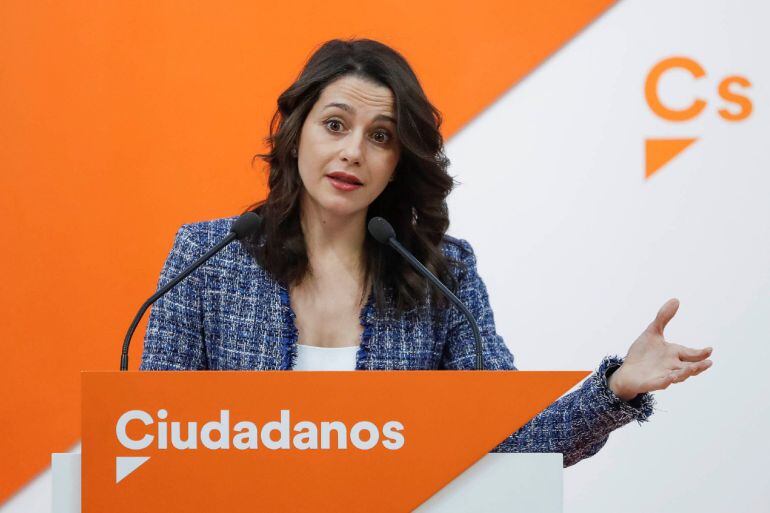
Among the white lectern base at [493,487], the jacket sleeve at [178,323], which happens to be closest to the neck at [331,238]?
the jacket sleeve at [178,323]

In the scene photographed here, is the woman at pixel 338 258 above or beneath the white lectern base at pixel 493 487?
above

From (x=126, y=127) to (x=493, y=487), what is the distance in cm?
170

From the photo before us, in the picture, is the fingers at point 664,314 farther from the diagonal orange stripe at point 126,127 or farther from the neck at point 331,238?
the diagonal orange stripe at point 126,127

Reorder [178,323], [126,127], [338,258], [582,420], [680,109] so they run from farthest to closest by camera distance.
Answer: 1. [126,127]
2. [680,109]
3. [338,258]
4. [178,323]
5. [582,420]

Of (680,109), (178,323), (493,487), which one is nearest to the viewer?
(493,487)

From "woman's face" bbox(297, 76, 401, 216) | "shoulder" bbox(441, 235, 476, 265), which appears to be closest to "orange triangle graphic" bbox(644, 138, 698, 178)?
"shoulder" bbox(441, 235, 476, 265)

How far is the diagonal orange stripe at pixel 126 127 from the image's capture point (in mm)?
2482

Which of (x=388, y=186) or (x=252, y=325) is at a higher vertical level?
(x=388, y=186)

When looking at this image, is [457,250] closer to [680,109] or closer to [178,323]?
[178,323]

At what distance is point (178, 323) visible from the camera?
5.64 feet

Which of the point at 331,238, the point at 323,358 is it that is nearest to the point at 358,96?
the point at 331,238

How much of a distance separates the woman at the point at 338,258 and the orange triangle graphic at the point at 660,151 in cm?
75

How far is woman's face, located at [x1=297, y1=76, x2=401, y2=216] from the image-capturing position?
5.72ft

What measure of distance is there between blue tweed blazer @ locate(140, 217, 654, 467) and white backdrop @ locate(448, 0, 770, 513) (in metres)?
0.62
